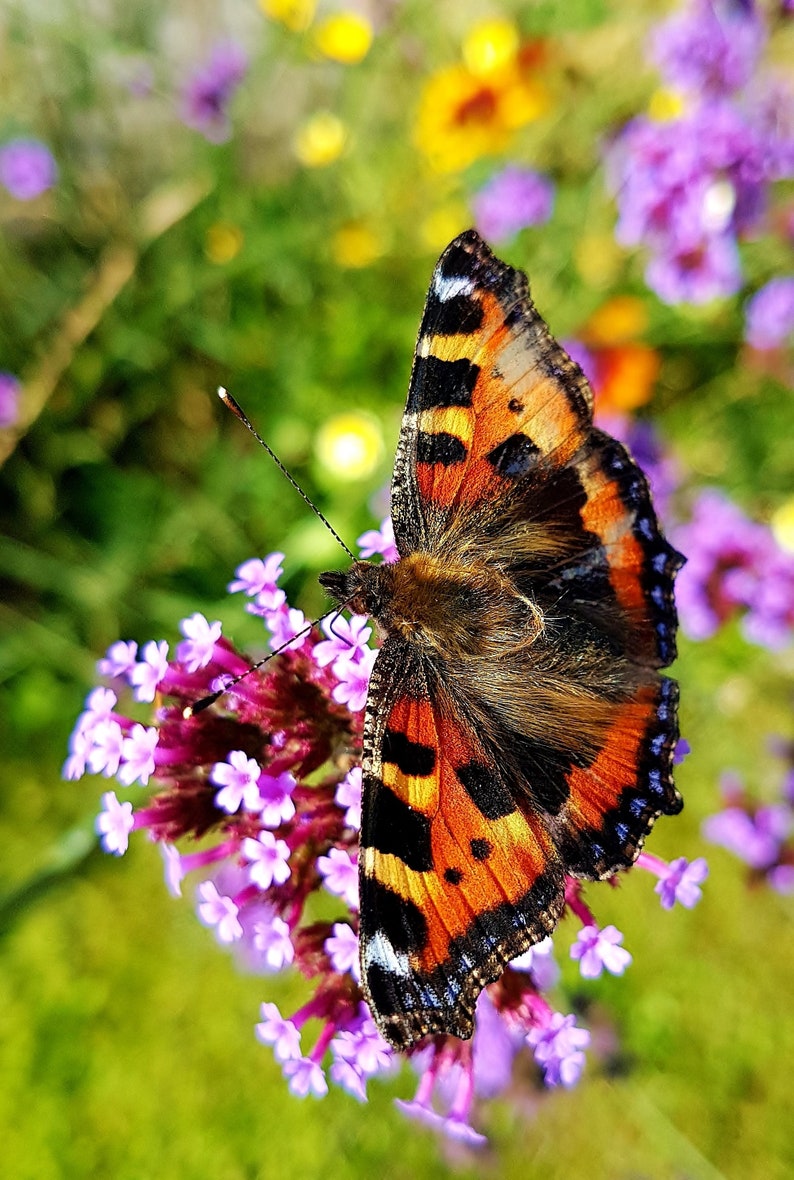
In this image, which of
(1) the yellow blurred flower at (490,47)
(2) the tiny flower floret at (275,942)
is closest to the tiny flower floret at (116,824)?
(2) the tiny flower floret at (275,942)

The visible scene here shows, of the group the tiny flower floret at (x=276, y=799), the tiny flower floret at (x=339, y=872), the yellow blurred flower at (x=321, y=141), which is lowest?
the tiny flower floret at (x=339, y=872)

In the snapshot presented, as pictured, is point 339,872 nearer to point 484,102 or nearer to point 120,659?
point 120,659

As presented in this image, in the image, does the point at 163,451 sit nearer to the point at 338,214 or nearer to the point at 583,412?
the point at 338,214

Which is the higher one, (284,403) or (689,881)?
(284,403)

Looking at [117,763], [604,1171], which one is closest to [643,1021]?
[604,1171]

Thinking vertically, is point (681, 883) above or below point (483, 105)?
below

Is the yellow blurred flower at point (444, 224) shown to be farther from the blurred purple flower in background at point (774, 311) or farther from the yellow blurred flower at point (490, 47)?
the blurred purple flower in background at point (774, 311)

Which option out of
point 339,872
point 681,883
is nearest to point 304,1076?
point 339,872
